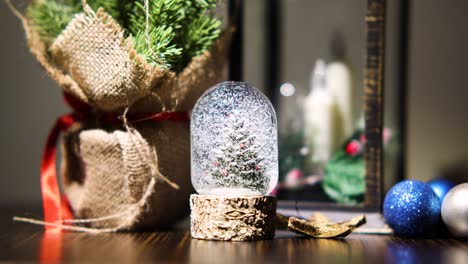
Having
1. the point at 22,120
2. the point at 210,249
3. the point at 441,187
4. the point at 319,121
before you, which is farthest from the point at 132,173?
the point at 22,120

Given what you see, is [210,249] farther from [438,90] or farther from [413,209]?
[438,90]

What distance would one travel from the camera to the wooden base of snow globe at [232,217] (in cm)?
69

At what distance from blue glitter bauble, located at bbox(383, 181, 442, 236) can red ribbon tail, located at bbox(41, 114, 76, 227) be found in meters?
0.45

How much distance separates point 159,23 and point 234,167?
0.68 feet

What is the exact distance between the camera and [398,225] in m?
0.75

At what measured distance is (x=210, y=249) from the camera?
632 millimetres

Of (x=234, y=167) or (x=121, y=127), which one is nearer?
(x=234, y=167)

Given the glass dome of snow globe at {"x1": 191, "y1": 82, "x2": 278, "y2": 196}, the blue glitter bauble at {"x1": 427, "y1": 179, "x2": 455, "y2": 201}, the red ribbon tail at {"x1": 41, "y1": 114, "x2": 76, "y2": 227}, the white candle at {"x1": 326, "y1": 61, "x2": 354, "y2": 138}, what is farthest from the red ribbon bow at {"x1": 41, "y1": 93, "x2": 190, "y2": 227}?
the blue glitter bauble at {"x1": 427, "y1": 179, "x2": 455, "y2": 201}

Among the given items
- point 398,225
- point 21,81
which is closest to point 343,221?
point 398,225

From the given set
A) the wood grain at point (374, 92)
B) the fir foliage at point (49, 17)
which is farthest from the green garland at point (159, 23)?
the wood grain at point (374, 92)

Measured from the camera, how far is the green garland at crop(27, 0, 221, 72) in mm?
732

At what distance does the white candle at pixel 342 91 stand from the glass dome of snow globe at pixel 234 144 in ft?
0.71

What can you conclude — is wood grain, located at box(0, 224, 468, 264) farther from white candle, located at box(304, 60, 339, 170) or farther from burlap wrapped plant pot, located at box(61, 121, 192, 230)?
white candle, located at box(304, 60, 339, 170)

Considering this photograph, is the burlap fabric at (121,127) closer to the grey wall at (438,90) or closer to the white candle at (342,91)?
the white candle at (342,91)
